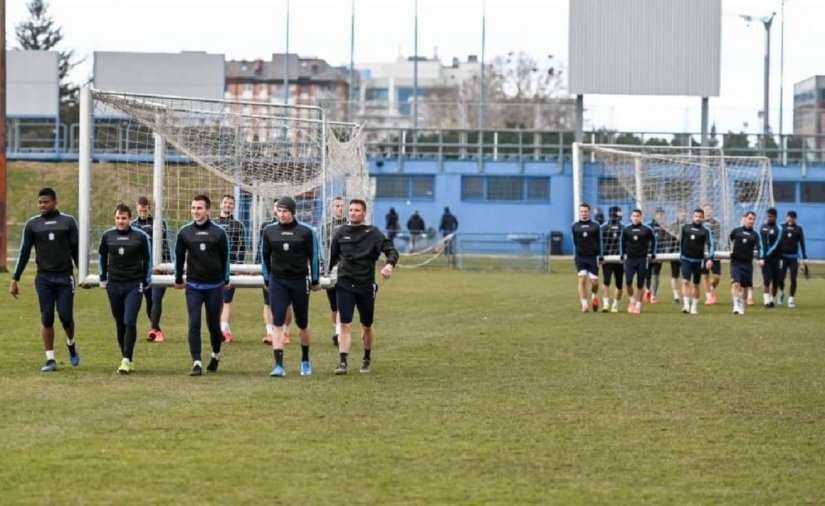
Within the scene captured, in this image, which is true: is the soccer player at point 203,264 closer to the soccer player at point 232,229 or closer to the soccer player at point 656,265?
the soccer player at point 232,229

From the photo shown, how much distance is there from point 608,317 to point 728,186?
12.0 metres

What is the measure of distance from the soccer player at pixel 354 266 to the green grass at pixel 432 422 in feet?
1.89

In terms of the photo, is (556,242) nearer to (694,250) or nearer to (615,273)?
(615,273)

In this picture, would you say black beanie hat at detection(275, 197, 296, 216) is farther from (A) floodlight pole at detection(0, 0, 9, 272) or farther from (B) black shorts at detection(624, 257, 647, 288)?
(A) floodlight pole at detection(0, 0, 9, 272)

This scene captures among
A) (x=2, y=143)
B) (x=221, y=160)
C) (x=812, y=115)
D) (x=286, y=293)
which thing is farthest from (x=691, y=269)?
(x=812, y=115)

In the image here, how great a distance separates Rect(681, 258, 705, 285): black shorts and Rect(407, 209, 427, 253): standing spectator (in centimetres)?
2500

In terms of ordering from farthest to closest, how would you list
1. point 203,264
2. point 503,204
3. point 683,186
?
1. point 503,204
2. point 683,186
3. point 203,264

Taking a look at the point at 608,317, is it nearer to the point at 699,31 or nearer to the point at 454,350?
the point at 454,350

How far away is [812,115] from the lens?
65.6 metres

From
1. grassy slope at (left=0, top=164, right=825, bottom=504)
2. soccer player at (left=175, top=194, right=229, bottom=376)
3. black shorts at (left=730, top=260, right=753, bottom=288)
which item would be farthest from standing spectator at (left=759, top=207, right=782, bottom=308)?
soccer player at (left=175, top=194, right=229, bottom=376)

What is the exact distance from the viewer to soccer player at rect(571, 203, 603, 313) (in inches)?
1180

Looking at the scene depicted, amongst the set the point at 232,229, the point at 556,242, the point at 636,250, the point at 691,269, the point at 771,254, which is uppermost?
the point at 232,229

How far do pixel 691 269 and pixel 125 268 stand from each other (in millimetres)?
15511

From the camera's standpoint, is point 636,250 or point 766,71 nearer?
point 636,250
